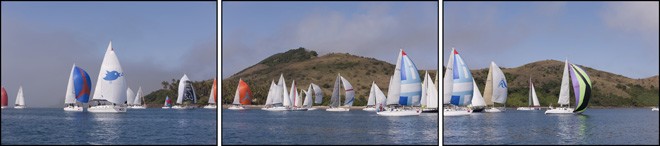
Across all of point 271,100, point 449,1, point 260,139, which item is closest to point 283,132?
point 260,139

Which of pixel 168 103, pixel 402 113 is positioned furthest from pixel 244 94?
pixel 402 113

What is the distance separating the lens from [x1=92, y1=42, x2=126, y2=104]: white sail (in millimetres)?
36062

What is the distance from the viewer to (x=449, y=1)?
1170 cm

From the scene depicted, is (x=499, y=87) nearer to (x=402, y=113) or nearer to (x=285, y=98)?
(x=402, y=113)

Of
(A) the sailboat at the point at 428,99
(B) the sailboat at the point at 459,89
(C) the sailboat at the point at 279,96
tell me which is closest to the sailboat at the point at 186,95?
(C) the sailboat at the point at 279,96

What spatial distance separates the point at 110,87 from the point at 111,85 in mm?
243

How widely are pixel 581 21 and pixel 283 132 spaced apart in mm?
13866

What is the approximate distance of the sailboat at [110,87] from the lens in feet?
117

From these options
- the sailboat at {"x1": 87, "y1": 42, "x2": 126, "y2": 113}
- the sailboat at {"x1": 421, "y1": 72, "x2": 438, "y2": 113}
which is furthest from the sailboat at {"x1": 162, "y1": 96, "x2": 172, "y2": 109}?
the sailboat at {"x1": 421, "y1": 72, "x2": 438, "y2": 113}

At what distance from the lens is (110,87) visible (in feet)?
122

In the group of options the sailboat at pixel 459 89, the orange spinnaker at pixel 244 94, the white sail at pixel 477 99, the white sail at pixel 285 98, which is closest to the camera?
the sailboat at pixel 459 89

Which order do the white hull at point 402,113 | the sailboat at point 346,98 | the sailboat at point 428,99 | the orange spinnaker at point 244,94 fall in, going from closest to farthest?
the white hull at point 402,113, the sailboat at point 428,99, the sailboat at point 346,98, the orange spinnaker at point 244,94

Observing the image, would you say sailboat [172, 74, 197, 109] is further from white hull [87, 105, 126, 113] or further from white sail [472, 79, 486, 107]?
white sail [472, 79, 486, 107]

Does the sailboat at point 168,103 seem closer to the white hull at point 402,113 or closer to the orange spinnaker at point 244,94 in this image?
the orange spinnaker at point 244,94
